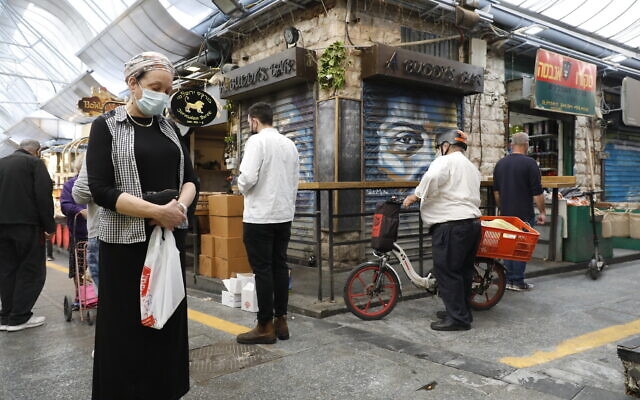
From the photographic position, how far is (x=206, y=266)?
6605 millimetres

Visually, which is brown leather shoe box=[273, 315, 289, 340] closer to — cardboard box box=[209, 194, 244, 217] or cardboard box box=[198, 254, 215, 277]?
cardboard box box=[209, 194, 244, 217]

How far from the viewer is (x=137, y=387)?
7.32 ft

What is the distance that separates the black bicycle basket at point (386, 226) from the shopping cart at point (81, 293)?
3.15 m

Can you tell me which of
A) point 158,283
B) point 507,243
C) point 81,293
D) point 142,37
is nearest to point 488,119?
point 507,243

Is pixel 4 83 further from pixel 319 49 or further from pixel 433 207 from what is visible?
pixel 433 207

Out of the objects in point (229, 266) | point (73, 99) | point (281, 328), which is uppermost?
point (73, 99)

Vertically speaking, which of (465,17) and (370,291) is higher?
(465,17)

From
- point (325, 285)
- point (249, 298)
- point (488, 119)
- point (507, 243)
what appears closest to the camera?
point (507, 243)

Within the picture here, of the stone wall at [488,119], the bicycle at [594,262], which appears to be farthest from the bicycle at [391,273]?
the stone wall at [488,119]

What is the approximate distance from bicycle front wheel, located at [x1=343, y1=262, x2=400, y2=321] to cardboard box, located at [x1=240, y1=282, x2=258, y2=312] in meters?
1.03

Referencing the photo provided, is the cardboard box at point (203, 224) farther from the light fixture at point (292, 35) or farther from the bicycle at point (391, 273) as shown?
the light fixture at point (292, 35)

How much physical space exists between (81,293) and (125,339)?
3.41 metres

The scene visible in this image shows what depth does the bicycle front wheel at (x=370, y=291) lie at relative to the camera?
479cm

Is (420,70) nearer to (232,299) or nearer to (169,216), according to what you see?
(232,299)
